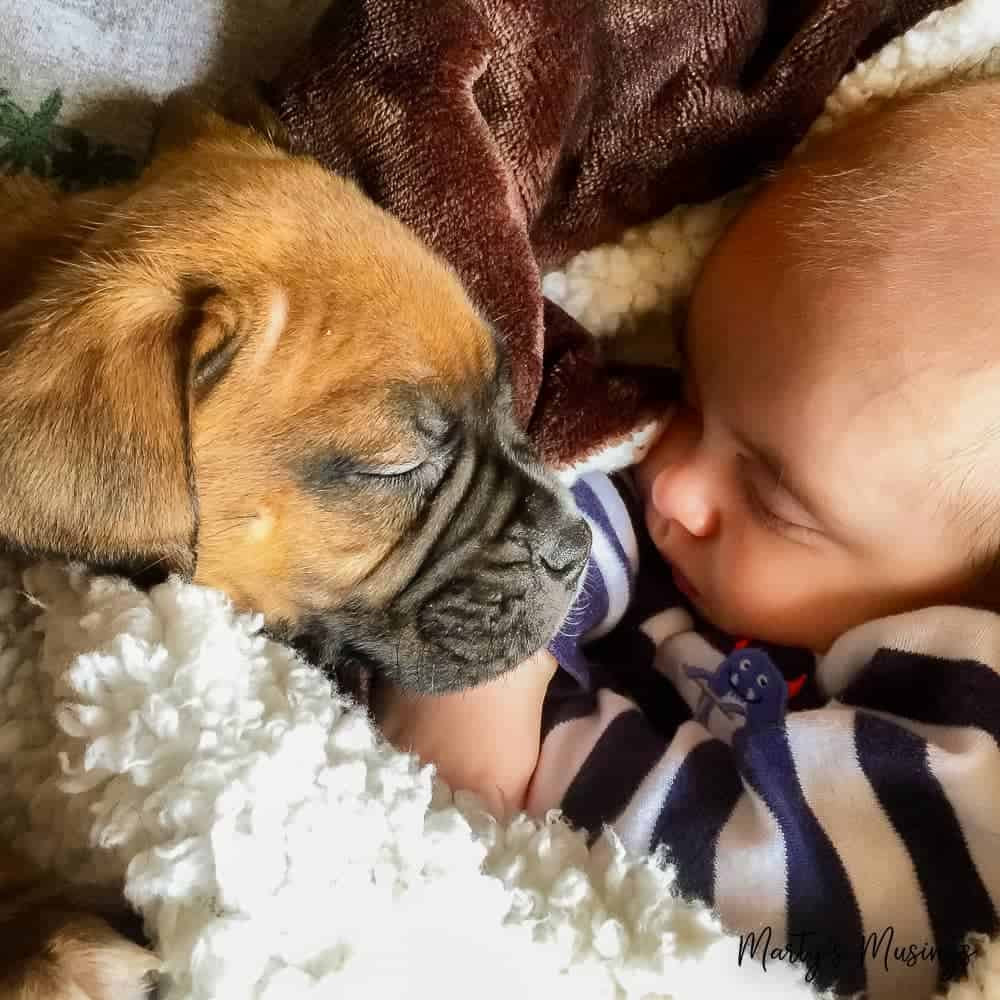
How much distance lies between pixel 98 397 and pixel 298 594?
32 cm

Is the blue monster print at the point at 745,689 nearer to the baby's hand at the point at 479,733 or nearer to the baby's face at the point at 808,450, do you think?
the baby's face at the point at 808,450

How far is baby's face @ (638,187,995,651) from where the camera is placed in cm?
130

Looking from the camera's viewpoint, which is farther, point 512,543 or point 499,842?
point 512,543

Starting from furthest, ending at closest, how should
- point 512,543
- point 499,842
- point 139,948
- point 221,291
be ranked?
point 512,543 → point 499,842 → point 221,291 → point 139,948

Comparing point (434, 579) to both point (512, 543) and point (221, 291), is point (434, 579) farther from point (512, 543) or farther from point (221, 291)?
point (221, 291)

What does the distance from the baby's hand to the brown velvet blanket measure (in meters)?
0.37

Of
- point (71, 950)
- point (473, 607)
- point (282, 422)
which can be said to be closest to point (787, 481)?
point (473, 607)

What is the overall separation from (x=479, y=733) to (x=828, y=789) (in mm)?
425

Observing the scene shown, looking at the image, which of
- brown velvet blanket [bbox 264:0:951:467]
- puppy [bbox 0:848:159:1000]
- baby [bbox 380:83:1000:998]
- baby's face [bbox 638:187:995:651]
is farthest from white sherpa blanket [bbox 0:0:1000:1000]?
brown velvet blanket [bbox 264:0:951:467]

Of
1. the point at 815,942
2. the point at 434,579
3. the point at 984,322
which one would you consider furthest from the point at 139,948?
the point at 984,322

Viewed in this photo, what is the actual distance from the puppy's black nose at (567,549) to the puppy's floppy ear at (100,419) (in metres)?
0.45

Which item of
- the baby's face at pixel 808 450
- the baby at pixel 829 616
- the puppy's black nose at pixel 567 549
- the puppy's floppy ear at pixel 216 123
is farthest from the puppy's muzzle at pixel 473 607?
the puppy's floppy ear at pixel 216 123

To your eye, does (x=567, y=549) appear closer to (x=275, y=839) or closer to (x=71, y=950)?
(x=275, y=839)

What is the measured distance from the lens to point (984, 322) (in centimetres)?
127
